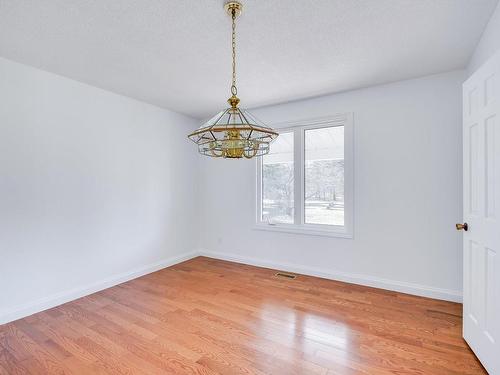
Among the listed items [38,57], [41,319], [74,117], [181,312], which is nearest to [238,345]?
[181,312]

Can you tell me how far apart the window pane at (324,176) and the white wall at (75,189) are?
2.20 meters

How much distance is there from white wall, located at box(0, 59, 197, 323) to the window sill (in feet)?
5.15

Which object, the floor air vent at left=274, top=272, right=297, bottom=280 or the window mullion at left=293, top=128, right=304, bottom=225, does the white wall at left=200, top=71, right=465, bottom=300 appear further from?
the window mullion at left=293, top=128, right=304, bottom=225

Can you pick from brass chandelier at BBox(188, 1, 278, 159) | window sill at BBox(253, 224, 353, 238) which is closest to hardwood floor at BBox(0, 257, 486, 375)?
window sill at BBox(253, 224, 353, 238)

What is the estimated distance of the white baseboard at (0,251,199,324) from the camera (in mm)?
2512

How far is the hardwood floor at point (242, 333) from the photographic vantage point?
1868 millimetres

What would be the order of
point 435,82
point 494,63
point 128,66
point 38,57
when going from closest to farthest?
point 494,63, point 38,57, point 128,66, point 435,82

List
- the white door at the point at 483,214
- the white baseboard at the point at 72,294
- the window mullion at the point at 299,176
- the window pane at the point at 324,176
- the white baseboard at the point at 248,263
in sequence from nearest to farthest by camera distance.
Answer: the white door at the point at 483,214
the white baseboard at the point at 72,294
the white baseboard at the point at 248,263
the window pane at the point at 324,176
the window mullion at the point at 299,176

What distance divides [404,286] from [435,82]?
236 centimetres

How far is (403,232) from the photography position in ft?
10.1

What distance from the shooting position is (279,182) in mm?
4062

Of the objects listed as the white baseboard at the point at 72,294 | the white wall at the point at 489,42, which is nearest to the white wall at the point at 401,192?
the white wall at the point at 489,42

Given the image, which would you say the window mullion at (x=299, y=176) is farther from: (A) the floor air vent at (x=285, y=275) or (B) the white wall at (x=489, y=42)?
(B) the white wall at (x=489, y=42)

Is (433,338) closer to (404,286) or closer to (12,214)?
(404,286)
